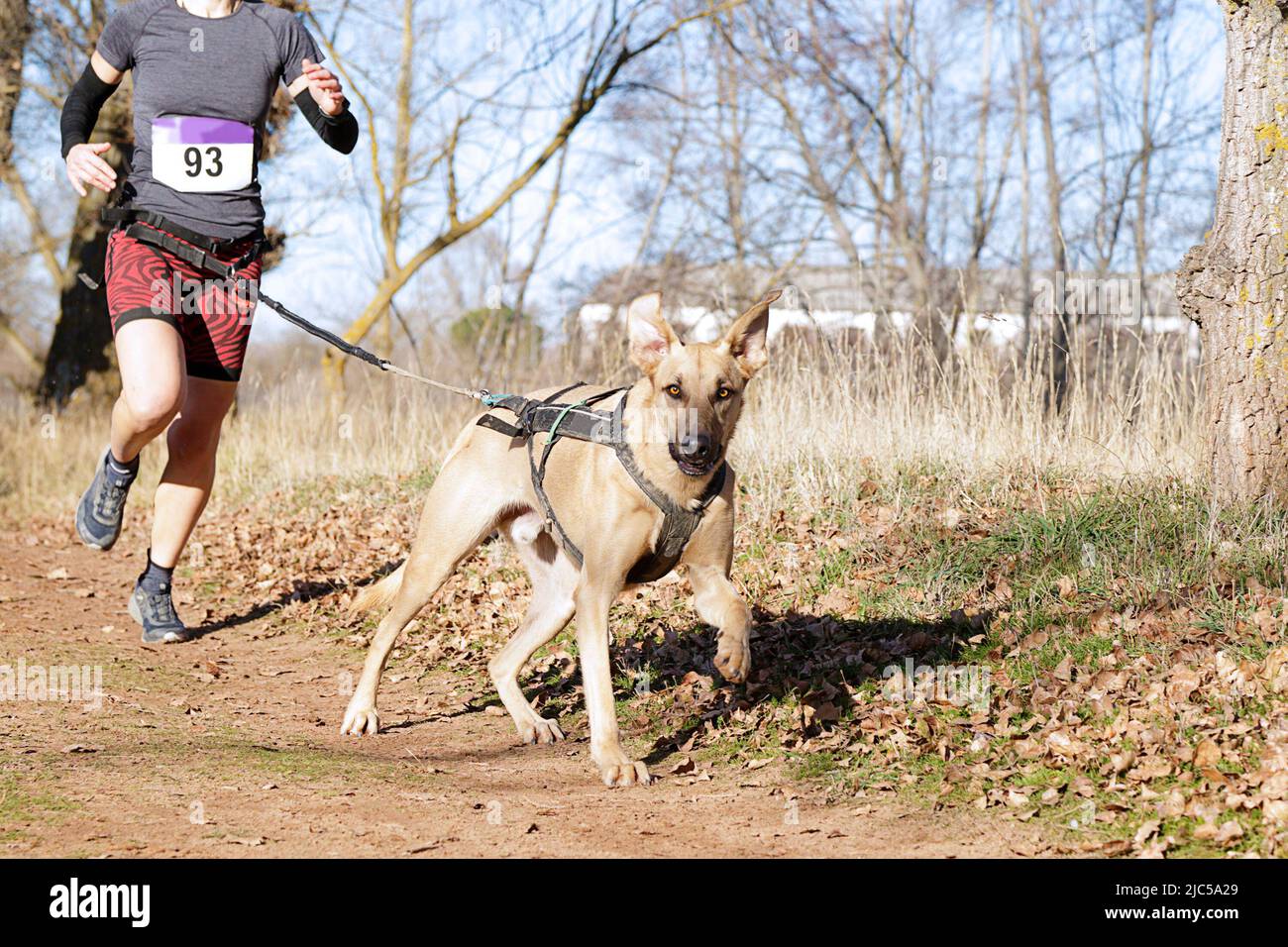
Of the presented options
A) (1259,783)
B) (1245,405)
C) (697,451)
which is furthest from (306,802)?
(1245,405)

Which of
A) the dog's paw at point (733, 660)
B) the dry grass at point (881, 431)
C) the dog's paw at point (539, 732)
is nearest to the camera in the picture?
the dog's paw at point (733, 660)

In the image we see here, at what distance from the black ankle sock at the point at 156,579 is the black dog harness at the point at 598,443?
2262mm

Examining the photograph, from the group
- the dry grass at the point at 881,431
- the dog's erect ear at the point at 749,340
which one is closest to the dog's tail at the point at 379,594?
the dog's erect ear at the point at 749,340

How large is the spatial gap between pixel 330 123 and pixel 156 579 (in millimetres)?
2429

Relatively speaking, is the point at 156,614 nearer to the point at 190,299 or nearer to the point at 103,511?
the point at 103,511

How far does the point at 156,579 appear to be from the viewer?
568 cm

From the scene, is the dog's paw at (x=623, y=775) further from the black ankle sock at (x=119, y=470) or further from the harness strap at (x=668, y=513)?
the black ankle sock at (x=119, y=470)

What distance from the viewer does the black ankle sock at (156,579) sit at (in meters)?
5.67

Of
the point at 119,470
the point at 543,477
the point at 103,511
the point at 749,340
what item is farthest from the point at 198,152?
the point at 749,340

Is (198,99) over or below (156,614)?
over

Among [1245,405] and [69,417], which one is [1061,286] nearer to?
[1245,405]

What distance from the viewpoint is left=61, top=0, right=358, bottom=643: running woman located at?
4.74 meters

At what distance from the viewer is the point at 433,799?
3.50m

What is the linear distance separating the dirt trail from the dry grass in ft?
9.18
